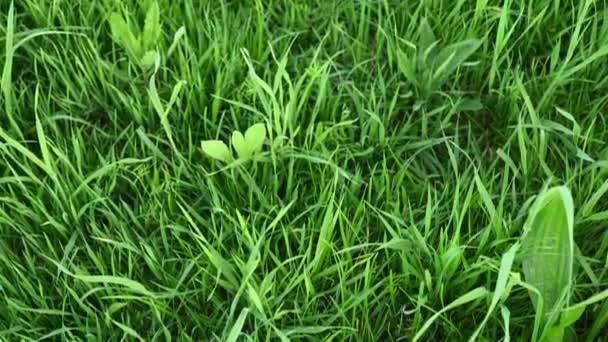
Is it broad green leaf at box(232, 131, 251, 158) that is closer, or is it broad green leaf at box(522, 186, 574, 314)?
broad green leaf at box(522, 186, 574, 314)

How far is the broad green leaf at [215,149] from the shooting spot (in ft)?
4.09

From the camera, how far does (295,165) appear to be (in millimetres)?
1298

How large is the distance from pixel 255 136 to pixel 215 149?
65mm

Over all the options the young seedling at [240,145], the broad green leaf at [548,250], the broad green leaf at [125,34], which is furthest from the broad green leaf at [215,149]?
the broad green leaf at [548,250]

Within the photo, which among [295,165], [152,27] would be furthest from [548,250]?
[152,27]

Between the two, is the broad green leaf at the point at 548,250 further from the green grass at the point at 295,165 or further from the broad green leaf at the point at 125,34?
the broad green leaf at the point at 125,34

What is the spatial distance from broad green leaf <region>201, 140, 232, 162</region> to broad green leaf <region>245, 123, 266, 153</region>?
4cm

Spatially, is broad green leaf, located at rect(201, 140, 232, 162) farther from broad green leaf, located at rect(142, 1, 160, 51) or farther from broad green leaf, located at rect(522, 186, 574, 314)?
broad green leaf, located at rect(522, 186, 574, 314)

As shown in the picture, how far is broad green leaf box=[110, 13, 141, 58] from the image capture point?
4.51 ft

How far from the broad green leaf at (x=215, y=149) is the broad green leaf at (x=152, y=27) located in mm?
252

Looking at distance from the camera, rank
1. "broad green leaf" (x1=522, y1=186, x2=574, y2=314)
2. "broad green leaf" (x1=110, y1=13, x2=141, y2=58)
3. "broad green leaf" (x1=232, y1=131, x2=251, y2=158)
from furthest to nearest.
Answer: "broad green leaf" (x1=110, y1=13, x2=141, y2=58)
"broad green leaf" (x1=232, y1=131, x2=251, y2=158)
"broad green leaf" (x1=522, y1=186, x2=574, y2=314)

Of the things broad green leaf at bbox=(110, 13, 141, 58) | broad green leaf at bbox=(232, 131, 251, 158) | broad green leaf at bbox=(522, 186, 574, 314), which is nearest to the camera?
broad green leaf at bbox=(522, 186, 574, 314)

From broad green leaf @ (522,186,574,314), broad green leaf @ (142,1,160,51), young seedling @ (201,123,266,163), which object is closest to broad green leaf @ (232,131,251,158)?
young seedling @ (201,123,266,163)

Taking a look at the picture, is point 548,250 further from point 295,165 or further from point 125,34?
point 125,34
